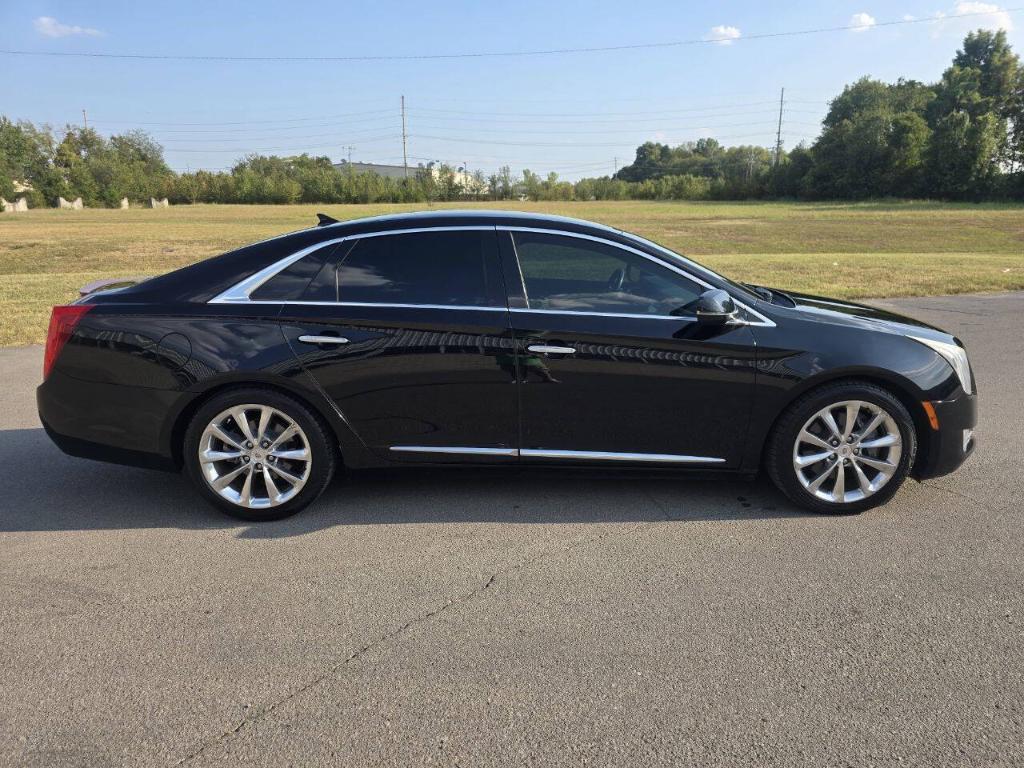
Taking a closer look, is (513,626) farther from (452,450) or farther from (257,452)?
(257,452)

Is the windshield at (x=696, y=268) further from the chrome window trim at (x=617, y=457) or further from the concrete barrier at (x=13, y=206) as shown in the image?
the concrete barrier at (x=13, y=206)

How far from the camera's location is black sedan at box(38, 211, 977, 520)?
3852 mm

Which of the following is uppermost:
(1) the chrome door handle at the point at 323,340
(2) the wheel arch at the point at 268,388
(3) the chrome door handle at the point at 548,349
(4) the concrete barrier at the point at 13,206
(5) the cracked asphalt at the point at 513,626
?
(4) the concrete barrier at the point at 13,206

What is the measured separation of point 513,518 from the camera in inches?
157

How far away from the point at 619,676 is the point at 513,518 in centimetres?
143

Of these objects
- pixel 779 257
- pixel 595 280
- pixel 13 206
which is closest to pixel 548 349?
pixel 595 280

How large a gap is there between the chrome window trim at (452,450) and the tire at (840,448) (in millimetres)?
1405

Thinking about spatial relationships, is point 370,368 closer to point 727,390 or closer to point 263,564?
point 263,564

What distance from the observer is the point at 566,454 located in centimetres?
397

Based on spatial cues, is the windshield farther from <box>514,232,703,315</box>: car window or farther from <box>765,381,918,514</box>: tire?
<box>765,381,918,514</box>: tire

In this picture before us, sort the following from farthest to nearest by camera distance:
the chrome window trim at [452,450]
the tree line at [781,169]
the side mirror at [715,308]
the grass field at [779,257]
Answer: the tree line at [781,169] → the grass field at [779,257] → the chrome window trim at [452,450] → the side mirror at [715,308]

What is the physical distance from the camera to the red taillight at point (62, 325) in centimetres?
399

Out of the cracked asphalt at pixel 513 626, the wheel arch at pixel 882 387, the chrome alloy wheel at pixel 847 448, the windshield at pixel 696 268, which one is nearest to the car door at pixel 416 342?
the cracked asphalt at pixel 513 626

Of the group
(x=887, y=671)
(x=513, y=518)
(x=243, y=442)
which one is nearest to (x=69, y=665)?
(x=243, y=442)
